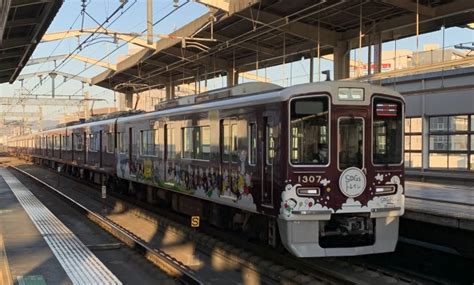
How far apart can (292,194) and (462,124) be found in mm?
11324

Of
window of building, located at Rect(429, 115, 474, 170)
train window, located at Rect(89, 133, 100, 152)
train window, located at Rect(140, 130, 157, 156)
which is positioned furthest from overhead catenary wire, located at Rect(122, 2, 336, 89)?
A: train window, located at Rect(140, 130, 157, 156)

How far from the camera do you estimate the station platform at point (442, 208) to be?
29.7 feet

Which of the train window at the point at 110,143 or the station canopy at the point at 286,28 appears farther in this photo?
the train window at the point at 110,143

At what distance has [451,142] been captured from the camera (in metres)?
18.2

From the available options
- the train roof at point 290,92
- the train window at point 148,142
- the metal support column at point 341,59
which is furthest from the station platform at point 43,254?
the metal support column at point 341,59

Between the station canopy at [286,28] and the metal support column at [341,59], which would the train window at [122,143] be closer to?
the station canopy at [286,28]

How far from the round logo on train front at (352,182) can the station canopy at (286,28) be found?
327 inches

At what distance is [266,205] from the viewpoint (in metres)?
9.14

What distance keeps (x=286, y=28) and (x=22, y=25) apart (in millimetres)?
8954

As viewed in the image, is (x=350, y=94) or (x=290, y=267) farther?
(x=290, y=267)

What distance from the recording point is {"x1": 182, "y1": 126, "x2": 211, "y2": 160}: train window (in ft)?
38.5

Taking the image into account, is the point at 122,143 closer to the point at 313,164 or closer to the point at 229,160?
the point at 229,160

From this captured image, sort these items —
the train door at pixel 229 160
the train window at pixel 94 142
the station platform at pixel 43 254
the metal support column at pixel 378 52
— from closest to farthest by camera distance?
the station platform at pixel 43 254 < the train door at pixel 229 160 < the metal support column at pixel 378 52 < the train window at pixel 94 142

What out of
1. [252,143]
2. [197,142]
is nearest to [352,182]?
[252,143]
